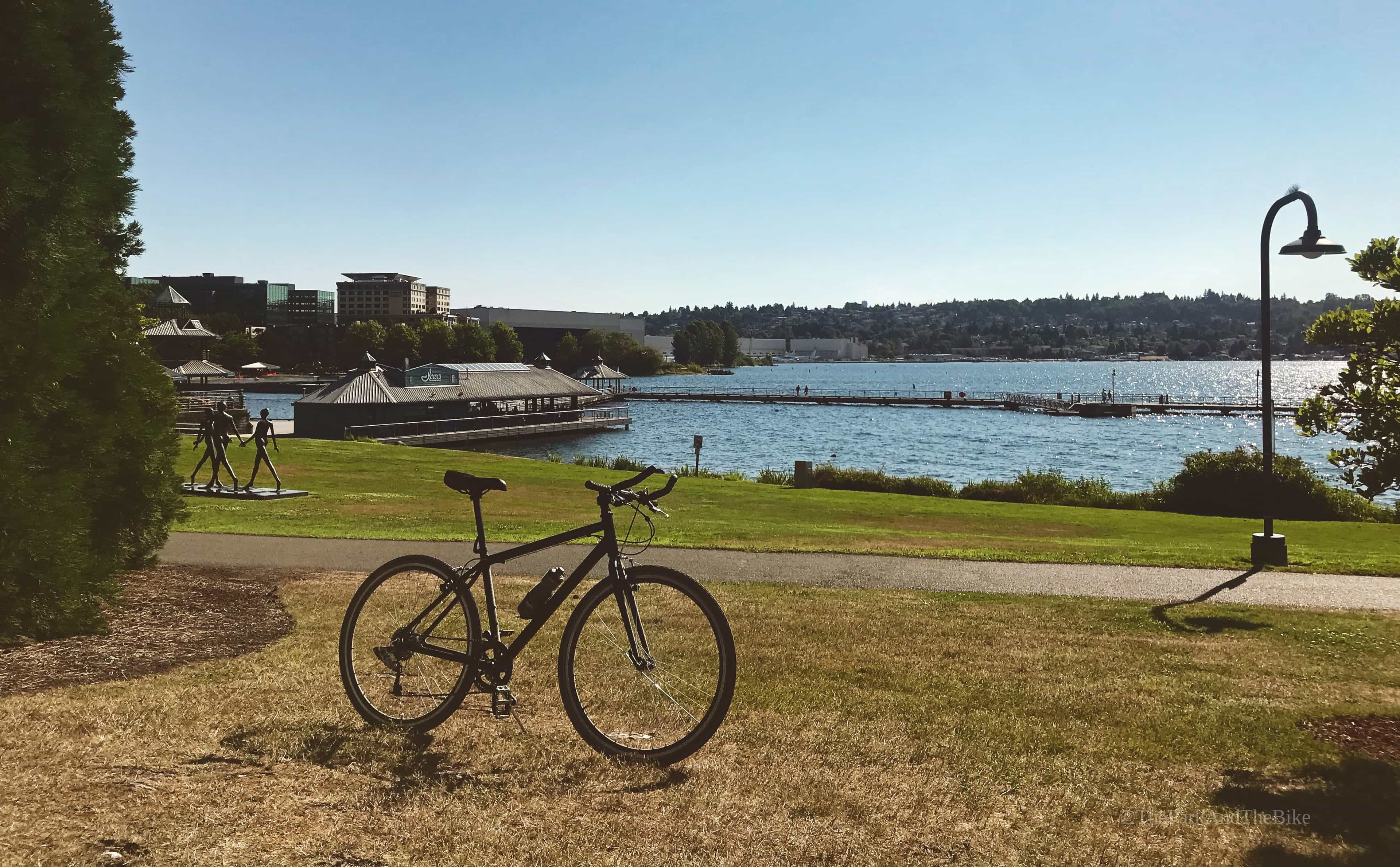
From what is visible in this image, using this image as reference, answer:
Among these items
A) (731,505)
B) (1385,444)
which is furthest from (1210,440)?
(1385,444)

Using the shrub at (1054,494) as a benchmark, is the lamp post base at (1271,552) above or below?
above

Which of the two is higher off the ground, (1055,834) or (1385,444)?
(1385,444)

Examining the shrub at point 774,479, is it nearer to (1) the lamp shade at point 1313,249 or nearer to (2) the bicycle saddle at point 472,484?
(1) the lamp shade at point 1313,249

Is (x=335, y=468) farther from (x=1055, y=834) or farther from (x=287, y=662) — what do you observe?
(x=1055, y=834)

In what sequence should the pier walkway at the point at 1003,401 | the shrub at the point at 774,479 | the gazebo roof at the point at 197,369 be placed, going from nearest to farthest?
the shrub at the point at 774,479 → the gazebo roof at the point at 197,369 → the pier walkway at the point at 1003,401

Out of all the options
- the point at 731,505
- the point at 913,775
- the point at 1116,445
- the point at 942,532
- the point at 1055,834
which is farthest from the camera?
the point at 1116,445

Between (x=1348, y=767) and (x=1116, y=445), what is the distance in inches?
3588

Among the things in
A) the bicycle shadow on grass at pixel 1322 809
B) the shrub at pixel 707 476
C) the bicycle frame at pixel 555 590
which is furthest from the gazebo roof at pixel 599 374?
the bicycle shadow on grass at pixel 1322 809

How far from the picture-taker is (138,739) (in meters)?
5.21

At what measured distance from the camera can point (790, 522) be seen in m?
23.8

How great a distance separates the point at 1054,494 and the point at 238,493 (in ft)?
87.3

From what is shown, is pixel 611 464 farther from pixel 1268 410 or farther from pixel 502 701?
pixel 502 701

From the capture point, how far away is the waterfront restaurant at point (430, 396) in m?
70.8

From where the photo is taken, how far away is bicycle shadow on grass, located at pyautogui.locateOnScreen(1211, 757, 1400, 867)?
14.1ft
